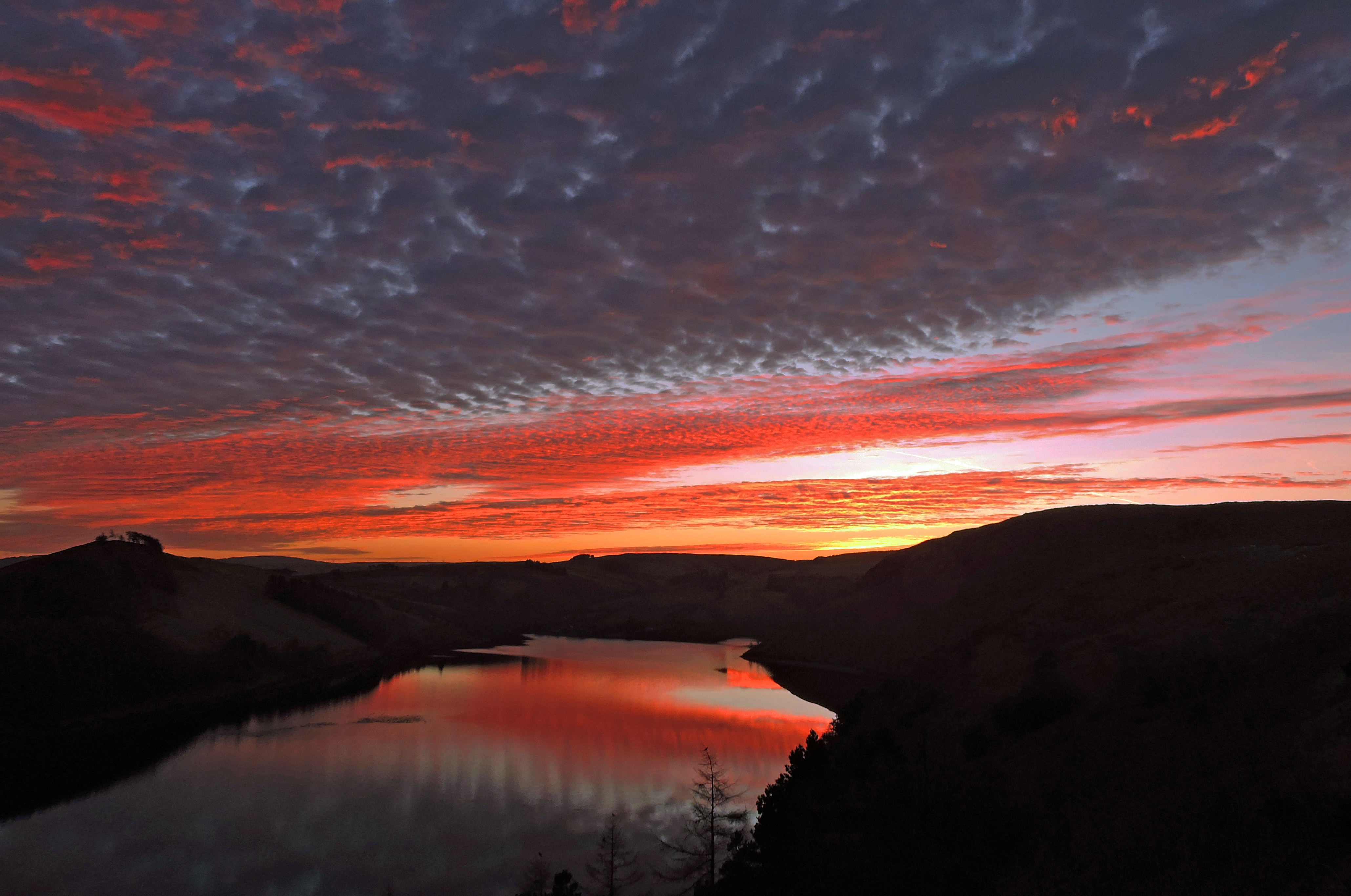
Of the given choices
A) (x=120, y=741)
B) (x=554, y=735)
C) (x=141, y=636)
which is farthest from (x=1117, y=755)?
(x=141, y=636)

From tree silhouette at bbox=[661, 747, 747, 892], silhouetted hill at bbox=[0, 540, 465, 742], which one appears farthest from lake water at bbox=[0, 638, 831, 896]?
silhouetted hill at bbox=[0, 540, 465, 742]

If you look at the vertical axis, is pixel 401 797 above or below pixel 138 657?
below

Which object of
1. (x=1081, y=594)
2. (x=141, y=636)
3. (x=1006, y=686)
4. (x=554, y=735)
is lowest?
(x=554, y=735)

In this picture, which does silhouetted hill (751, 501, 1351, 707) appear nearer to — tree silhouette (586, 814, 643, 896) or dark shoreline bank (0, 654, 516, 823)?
tree silhouette (586, 814, 643, 896)

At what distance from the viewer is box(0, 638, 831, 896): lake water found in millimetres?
33844

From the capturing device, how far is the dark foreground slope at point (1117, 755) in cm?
2002

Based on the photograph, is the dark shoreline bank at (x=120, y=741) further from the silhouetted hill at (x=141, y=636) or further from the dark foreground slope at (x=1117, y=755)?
the dark foreground slope at (x=1117, y=755)

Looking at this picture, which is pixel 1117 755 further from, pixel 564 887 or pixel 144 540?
pixel 144 540

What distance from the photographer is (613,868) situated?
1185 inches

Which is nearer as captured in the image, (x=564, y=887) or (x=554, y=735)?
(x=564, y=887)

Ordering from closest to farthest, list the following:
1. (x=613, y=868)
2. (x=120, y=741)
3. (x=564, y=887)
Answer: (x=564, y=887) → (x=613, y=868) → (x=120, y=741)

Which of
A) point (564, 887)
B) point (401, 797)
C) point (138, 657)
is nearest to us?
point (564, 887)

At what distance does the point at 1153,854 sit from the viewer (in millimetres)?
20641

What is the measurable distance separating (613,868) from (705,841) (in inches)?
217
